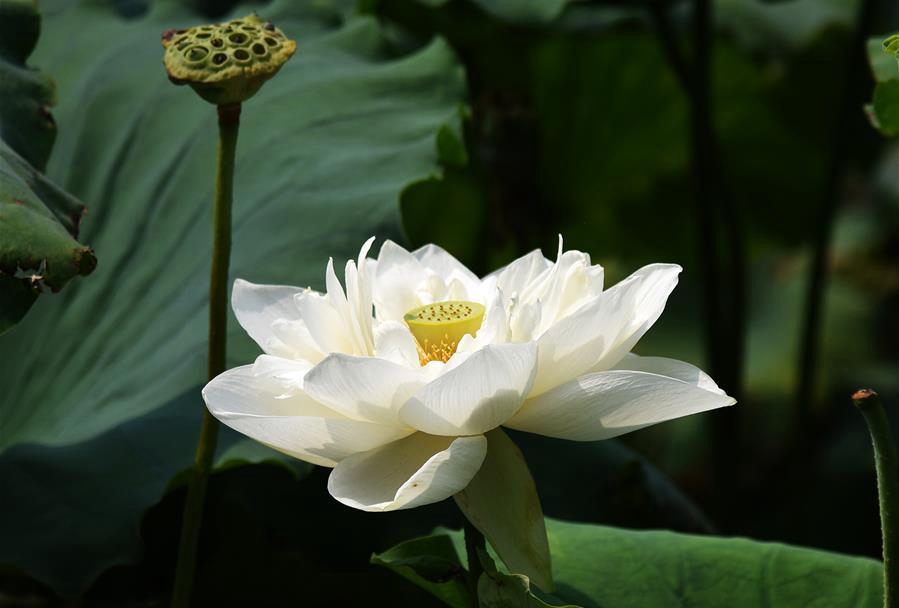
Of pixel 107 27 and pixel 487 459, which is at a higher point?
pixel 487 459

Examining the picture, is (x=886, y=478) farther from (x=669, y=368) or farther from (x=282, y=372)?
(x=282, y=372)

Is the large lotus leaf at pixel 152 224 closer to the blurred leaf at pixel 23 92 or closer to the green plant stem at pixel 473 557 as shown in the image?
the blurred leaf at pixel 23 92

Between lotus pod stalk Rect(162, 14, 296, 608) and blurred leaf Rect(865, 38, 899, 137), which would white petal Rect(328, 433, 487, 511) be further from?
blurred leaf Rect(865, 38, 899, 137)

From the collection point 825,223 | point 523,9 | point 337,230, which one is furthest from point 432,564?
point 825,223

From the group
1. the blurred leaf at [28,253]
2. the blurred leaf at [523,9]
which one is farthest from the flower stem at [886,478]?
the blurred leaf at [523,9]

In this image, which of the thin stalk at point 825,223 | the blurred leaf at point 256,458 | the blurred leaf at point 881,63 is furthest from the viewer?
the thin stalk at point 825,223

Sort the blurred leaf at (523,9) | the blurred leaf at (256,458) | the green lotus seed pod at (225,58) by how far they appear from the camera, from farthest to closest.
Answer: the blurred leaf at (523,9) < the blurred leaf at (256,458) < the green lotus seed pod at (225,58)

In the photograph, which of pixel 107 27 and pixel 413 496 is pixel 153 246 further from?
pixel 413 496

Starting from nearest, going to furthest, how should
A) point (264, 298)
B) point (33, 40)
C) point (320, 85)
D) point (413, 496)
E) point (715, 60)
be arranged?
point (413, 496) < point (264, 298) < point (33, 40) < point (320, 85) < point (715, 60)

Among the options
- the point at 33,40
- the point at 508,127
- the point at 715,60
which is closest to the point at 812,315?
the point at 508,127
